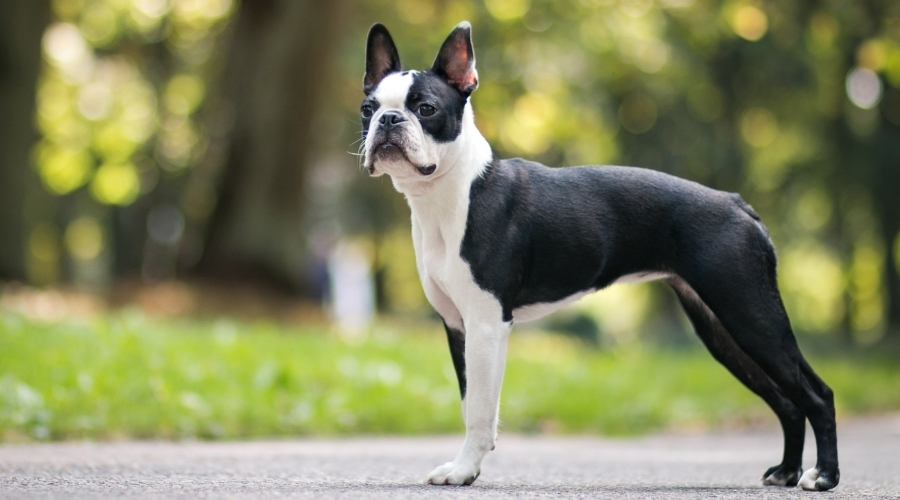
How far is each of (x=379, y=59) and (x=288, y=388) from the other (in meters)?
5.00

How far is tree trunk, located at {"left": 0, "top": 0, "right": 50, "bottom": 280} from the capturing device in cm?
1645

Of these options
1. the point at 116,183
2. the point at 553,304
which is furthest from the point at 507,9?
the point at 553,304

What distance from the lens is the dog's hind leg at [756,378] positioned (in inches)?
225

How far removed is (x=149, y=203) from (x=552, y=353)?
21634 mm

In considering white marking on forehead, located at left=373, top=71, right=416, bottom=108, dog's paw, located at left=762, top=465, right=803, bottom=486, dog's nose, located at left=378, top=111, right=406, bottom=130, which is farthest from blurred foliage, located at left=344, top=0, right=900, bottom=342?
dog's nose, located at left=378, top=111, right=406, bottom=130

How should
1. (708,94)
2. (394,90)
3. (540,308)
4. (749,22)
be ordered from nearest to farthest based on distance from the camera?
(394,90) < (540,308) < (749,22) < (708,94)

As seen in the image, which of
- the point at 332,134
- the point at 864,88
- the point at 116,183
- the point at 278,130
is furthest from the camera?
the point at 116,183

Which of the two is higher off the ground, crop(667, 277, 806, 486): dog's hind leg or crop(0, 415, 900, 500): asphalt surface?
crop(667, 277, 806, 486): dog's hind leg

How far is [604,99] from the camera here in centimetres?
2475

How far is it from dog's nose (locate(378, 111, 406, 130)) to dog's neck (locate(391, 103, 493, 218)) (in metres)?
0.33

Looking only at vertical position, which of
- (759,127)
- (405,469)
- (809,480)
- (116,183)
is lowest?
(116,183)

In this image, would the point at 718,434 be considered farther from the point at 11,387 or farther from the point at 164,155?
the point at 164,155

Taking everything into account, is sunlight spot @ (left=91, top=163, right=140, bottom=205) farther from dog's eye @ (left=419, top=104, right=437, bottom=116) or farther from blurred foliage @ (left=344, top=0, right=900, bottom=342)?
dog's eye @ (left=419, top=104, right=437, bottom=116)

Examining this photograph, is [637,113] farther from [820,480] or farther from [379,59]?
[820,480]
